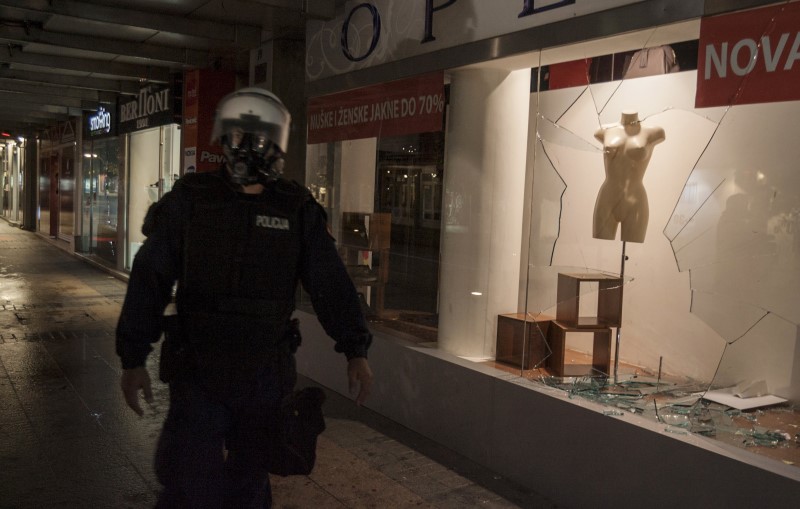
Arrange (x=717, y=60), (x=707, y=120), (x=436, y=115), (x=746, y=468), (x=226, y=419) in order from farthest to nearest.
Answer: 1. (x=436, y=115)
2. (x=707, y=120)
3. (x=717, y=60)
4. (x=746, y=468)
5. (x=226, y=419)

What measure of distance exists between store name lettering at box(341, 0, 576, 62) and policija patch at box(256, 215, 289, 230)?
228 cm

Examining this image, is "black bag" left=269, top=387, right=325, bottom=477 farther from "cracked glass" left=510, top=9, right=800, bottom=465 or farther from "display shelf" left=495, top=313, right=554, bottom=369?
"display shelf" left=495, top=313, right=554, bottom=369

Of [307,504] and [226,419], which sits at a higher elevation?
[226,419]

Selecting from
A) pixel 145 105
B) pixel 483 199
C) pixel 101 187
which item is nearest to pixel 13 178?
pixel 101 187

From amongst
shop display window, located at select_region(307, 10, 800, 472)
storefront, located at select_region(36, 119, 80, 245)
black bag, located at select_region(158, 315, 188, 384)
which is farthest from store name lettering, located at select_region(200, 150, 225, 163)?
storefront, located at select_region(36, 119, 80, 245)

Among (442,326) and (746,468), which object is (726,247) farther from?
(442,326)

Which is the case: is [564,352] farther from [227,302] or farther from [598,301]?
[227,302]

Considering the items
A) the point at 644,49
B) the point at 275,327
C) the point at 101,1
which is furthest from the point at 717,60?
the point at 101,1

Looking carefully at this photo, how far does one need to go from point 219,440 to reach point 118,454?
92.8 inches

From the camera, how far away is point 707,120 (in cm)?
374

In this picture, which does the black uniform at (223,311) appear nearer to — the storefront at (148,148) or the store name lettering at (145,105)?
the storefront at (148,148)

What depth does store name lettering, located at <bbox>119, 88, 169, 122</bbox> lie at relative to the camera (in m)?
11.0

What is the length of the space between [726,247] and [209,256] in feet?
8.26

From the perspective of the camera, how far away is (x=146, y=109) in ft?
39.0
